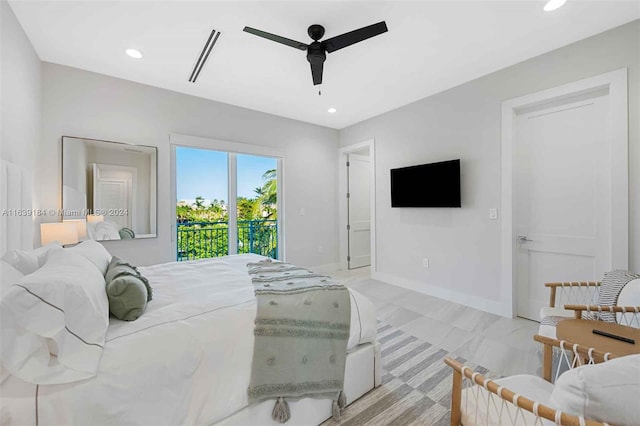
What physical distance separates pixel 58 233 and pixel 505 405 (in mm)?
A: 3472

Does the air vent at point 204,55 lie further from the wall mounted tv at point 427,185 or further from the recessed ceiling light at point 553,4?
the wall mounted tv at point 427,185

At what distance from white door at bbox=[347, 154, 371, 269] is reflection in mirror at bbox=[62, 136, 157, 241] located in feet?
10.9

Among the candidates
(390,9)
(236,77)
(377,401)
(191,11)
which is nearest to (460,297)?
(377,401)

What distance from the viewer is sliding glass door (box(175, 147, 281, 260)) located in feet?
12.2

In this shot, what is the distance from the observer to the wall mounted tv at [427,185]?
129 inches

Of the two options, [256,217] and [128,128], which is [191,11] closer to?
[128,128]

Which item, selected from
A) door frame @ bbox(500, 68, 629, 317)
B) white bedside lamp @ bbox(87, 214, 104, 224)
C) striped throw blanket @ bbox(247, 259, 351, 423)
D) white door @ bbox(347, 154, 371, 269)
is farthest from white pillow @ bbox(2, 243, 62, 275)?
white door @ bbox(347, 154, 371, 269)

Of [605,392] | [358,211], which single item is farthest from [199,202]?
[605,392]

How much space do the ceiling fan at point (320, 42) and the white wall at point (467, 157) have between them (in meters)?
1.83

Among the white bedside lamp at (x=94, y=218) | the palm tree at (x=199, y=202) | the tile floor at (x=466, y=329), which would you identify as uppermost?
the palm tree at (x=199, y=202)

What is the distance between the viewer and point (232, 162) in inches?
157

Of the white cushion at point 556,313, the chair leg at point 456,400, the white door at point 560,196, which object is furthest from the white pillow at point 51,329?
the white door at point 560,196

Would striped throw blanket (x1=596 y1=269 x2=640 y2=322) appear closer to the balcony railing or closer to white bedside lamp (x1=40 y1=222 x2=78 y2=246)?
the balcony railing

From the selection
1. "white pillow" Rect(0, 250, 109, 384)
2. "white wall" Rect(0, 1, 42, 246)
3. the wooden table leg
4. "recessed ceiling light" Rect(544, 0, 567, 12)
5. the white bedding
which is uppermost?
"recessed ceiling light" Rect(544, 0, 567, 12)
